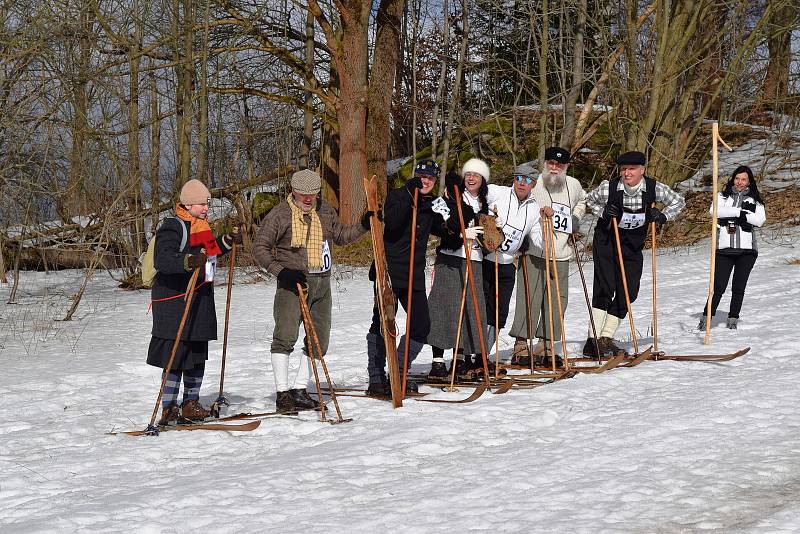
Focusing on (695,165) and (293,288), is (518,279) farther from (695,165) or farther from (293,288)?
(695,165)

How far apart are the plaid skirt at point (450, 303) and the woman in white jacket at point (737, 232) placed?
306 cm

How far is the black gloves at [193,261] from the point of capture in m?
5.43

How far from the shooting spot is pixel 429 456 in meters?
4.90

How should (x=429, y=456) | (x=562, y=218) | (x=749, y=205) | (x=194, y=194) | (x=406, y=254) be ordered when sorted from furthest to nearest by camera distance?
(x=749, y=205) → (x=562, y=218) → (x=406, y=254) → (x=194, y=194) → (x=429, y=456)

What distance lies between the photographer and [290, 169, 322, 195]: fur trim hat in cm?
594

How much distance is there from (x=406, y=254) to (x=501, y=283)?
1.19m

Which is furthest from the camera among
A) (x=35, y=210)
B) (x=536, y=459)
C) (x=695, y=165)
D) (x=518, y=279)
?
(x=695, y=165)

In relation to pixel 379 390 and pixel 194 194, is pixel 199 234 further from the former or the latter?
pixel 379 390

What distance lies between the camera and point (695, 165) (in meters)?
19.0

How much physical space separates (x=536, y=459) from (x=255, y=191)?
16218 millimetres

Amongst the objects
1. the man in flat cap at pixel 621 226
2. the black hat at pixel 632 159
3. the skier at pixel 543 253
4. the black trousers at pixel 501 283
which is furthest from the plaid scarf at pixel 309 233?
the black hat at pixel 632 159

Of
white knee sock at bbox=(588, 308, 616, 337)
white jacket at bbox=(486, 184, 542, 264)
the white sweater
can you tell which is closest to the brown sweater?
white jacket at bbox=(486, 184, 542, 264)

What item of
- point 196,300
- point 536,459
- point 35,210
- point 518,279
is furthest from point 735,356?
point 35,210

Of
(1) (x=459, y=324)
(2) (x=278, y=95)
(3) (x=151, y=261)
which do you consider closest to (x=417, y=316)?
(1) (x=459, y=324)
